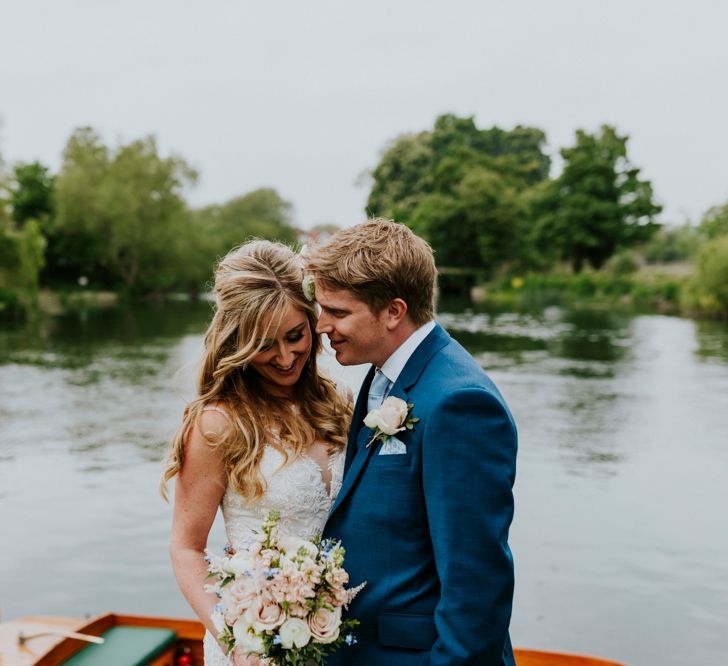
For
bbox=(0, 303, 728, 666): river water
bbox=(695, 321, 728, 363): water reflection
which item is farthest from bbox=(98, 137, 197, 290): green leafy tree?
bbox=(695, 321, 728, 363): water reflection

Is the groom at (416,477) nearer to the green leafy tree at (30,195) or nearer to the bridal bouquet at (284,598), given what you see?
the bridal bouquet at (284,598)

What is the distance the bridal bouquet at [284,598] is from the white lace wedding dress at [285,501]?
1.77ft

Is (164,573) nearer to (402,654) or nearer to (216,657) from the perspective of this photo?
(216,657)

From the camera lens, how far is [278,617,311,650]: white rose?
6.32 ft

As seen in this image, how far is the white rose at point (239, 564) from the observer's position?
200cm

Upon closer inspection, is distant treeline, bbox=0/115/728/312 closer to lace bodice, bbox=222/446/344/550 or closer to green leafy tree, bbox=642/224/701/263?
green leafy tree, bbox=642/224/701/263

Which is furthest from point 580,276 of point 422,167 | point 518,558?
point 518,558

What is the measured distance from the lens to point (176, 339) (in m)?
35.2

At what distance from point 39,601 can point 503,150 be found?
2990 inches

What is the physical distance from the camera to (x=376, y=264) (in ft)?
6.91

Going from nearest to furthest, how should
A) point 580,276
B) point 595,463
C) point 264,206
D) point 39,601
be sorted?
point 39,601
point 595,463
point 580,276
point 264,206

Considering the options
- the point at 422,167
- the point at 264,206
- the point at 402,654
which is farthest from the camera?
the point at 264,206

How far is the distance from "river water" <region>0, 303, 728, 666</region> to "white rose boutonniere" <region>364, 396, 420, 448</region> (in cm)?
108

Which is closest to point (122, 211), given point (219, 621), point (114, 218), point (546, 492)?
point (114, 218)
